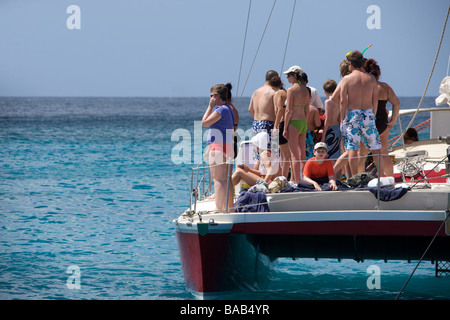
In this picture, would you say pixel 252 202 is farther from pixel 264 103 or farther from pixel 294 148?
pixel 264 103

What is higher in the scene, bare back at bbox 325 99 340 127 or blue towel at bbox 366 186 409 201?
bare back at bbox 325 99 340 127

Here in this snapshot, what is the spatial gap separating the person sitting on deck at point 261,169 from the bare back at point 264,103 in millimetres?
416

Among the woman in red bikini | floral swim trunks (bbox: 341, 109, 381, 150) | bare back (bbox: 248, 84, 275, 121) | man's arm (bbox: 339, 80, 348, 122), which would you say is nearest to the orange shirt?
floral swim trunks (bbox: 341, 109, 381, 150)

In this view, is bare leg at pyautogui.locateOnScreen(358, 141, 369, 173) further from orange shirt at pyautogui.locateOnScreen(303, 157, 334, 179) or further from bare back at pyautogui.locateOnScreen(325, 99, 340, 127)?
bare back at pyautogui.locateOnScreen(325, 99, 340, 127)

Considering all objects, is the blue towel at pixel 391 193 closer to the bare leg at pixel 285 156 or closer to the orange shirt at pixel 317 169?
the orange shirt at pixel 317 169

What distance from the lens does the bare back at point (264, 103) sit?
1029cm

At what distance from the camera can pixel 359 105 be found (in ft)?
30.3

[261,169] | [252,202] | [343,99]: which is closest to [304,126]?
[343,99]

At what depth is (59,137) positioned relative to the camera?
49000 millimetres

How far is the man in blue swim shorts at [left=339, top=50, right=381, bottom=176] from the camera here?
9172 millimetres

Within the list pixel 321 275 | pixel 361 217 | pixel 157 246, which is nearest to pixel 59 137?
pixel 157 246

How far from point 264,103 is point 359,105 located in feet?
5.00
